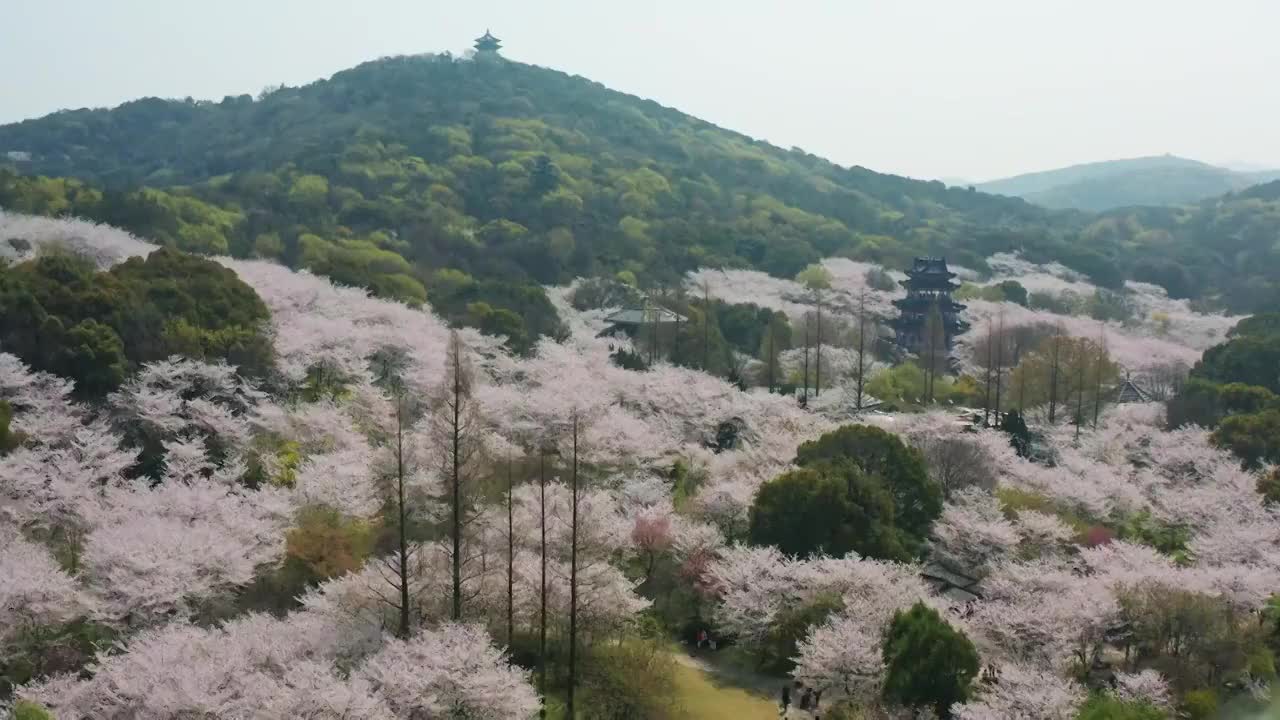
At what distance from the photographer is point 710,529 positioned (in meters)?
27.7

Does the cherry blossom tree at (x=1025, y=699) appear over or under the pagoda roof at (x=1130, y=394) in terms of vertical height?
under

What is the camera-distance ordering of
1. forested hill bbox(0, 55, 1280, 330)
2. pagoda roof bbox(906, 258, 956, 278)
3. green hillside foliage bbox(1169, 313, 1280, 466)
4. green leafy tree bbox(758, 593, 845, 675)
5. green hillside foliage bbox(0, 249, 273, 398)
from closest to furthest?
green leafy tree bbox(758, 593, 845, 675), green hillside foliage bbox(0, 249, 273, 398), green hillside foliage bbox(1169, 313, 1280, 466), pagoda roof bbox(906, 258, 956, 278), forested hill bbox(0, 55, 1280, 330)

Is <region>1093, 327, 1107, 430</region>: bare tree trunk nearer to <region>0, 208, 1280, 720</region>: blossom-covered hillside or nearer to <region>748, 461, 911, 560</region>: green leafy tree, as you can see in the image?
<region>0, 208, 1280, 720</region>: blossom-covered hillside

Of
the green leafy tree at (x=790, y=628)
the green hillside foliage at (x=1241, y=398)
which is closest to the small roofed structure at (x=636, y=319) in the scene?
the green hillside foliage at (x=1241, y=398)

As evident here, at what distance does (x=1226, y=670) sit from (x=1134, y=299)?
A: 3032 inches

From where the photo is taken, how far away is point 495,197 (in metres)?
102

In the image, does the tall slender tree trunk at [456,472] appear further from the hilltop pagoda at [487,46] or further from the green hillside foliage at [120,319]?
the hilltop pagoda at [487,46]

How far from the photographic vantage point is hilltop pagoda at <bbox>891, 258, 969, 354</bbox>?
2648 inches

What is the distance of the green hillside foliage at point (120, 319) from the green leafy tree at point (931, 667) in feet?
83.5

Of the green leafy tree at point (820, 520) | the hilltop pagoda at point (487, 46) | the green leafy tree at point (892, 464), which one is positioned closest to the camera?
the green leafy tree at point (820, 520)

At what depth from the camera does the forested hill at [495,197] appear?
6925 cm

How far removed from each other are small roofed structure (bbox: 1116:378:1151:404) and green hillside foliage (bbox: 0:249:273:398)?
41315mm

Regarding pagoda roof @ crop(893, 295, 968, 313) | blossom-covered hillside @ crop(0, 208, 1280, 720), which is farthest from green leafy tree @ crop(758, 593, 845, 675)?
pagoda roof @ crop(893, 295, 968, 313)

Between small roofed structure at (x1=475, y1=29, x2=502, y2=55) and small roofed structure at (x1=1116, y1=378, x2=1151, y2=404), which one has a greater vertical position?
small roofed structure at (x1=475, y1=29, x2=502, y2=55)
